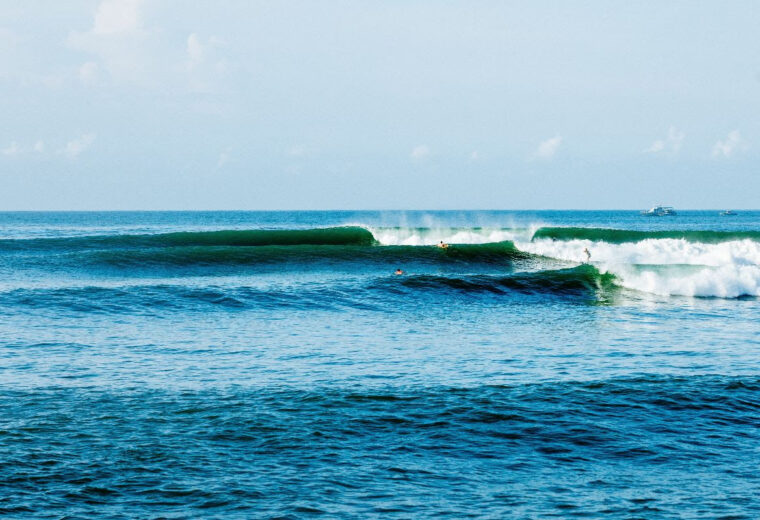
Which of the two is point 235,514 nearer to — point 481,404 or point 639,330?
point 481,404

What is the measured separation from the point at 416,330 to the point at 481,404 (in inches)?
311

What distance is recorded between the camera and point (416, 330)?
19.4 m

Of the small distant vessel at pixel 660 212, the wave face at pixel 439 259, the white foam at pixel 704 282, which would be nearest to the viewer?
the white foam at pixel 704 282

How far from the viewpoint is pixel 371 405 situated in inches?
457

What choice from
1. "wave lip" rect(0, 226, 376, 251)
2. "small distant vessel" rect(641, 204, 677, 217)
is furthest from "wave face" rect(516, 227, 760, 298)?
"small distant vessel" rect(641, 204, 677, 217)

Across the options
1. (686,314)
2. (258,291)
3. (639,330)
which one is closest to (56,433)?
(639,330)

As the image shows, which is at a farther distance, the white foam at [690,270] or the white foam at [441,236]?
the white foam at [441,236]

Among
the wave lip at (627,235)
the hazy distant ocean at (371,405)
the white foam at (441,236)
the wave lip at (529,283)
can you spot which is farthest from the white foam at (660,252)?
the hazy distant ocean at (371,405)

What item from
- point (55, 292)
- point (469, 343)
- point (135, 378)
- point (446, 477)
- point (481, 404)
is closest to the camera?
point (446, 477)

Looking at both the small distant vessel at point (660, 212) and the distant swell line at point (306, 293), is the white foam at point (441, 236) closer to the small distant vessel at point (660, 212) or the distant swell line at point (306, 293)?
the distant swell line at point (306, 293)

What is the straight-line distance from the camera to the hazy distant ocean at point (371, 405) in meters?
8.17

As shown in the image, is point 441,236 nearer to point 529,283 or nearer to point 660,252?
point 660,252

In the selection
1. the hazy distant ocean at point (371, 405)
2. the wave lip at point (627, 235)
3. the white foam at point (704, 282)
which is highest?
the wave lip at point (627, 235)

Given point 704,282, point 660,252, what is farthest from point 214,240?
point 704,282
